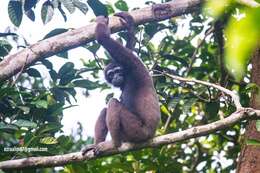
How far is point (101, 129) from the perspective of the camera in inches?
206

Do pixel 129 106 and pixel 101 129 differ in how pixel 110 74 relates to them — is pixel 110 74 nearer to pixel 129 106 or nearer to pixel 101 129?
pixel 129 106

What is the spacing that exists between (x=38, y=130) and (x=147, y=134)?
124cm

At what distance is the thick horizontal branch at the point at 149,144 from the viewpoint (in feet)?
12.6

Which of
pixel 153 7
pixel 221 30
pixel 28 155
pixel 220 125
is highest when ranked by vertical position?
pixel 153 7

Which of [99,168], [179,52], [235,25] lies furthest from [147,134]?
[235,25]

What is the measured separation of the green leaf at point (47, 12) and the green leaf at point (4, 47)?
0.71 m

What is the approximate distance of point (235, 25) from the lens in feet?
1.33

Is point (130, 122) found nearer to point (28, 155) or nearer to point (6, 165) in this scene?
point (28, 155)

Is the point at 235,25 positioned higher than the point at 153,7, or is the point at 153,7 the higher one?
the point at 235,25

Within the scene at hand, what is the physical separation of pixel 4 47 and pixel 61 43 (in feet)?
4.20

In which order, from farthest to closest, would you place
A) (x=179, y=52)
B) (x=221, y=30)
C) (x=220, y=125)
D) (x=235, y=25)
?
(x=179, y=52)
(x=221, y=30)
(x=220, y=125)
(x=235, y=25)

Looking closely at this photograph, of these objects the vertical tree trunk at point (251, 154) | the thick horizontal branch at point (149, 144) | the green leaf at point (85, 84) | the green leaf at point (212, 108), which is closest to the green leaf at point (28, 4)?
the green leaf at point (85, 84)

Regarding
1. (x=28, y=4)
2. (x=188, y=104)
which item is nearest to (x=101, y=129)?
(x=188, y=104)

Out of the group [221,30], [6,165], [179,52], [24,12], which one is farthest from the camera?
[179,52]
